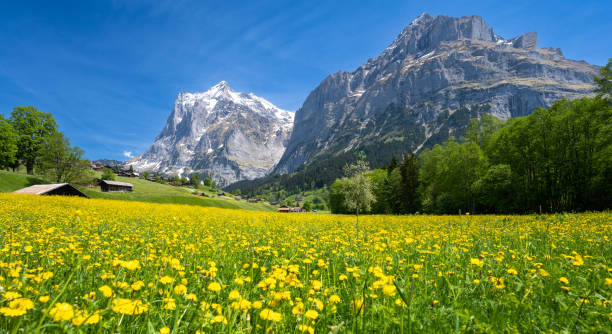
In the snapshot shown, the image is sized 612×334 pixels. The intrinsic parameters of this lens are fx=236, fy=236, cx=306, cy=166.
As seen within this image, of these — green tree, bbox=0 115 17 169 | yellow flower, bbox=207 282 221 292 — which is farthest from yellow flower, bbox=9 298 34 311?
green tree, bbox=0 115 17 169

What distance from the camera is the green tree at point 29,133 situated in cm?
4925

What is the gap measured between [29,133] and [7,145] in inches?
294

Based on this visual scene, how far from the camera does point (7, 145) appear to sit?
44.4m

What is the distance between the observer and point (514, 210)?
33094 millimetres

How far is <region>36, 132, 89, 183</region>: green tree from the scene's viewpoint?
45.9 meters

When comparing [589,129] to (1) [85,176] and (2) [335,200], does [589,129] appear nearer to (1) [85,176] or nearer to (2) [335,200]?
(2) [335,200]

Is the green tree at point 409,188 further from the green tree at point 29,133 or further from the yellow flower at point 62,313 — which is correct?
the green tree at point 29,133

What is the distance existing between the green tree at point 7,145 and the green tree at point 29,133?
230 cm

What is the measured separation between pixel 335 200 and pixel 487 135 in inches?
1779

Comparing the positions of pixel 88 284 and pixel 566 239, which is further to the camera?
pixel 566 239

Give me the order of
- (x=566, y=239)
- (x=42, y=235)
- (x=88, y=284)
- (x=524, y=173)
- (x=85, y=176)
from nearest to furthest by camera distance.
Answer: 1. (x=88, y=284)
2. (x=42, y=235)
3. (x=566, y=239)
4. (x=524, y=173)
5. (x=85, y=176)

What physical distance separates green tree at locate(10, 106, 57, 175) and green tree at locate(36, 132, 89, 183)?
112 inches

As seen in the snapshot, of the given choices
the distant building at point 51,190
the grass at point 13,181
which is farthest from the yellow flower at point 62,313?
the grass at point 13,181

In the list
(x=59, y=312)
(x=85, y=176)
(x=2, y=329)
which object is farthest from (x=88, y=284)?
(x=85, y=176)
